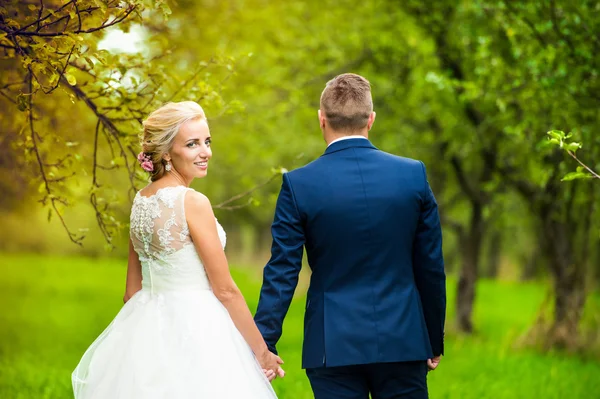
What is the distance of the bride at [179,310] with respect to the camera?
14.1 feet

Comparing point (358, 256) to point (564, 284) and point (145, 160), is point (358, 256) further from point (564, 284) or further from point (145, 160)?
point (564, 284)

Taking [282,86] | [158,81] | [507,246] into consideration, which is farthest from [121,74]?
[507,246]

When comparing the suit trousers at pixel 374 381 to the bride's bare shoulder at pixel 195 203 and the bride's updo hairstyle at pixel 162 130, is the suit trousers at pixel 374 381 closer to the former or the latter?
the bride's bare shoulder at pixel 195 203

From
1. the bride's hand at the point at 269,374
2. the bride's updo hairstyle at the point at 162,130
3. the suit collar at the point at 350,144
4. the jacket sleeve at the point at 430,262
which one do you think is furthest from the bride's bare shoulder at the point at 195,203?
the jacket sleeve at the point at 430,262

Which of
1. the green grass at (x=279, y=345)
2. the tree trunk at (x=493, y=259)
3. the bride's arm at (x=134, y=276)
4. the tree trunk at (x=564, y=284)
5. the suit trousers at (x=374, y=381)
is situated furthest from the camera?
the tree trunk at (x=493, y=259)

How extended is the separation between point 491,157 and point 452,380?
388cm

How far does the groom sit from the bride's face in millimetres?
535

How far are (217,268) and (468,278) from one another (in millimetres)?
11427

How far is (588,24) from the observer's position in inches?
304

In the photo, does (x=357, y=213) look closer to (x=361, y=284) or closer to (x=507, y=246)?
(x=361, y=284)

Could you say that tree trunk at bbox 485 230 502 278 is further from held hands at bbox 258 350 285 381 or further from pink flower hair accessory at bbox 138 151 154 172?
pink flower hair accessory at bbox 138 151 154 172

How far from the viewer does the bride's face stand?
4473 mm

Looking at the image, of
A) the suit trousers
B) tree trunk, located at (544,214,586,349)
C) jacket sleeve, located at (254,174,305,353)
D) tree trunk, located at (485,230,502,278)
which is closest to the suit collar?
jacket sleeve, located at (254,174,305,353)

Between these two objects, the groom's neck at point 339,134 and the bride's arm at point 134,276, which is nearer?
the groom's neck at point 339,134
